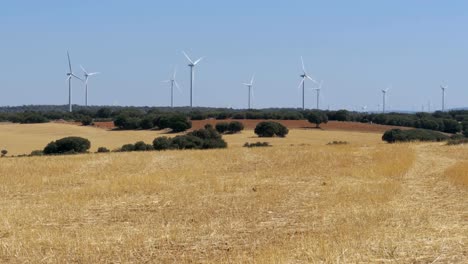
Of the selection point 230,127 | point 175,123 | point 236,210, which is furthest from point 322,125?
point 236,210

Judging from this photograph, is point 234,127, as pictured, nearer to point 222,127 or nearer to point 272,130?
point 222,127

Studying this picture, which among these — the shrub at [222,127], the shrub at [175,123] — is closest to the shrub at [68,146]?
the shrub at [175,123]

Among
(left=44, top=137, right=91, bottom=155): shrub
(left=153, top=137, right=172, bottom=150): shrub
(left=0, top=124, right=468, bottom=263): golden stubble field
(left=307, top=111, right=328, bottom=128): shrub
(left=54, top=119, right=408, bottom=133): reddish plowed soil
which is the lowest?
(left=44, top=137, right=91, bottom=155): shrub

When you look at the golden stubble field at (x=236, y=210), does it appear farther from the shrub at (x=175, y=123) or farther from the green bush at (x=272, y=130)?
the shrub at (x=175, y=123)

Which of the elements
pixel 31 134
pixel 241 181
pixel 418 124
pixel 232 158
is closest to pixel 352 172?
pixel 241 181

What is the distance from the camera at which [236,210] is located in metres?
16.6

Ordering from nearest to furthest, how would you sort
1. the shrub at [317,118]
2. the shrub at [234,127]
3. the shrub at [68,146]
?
the shrub at [68,146] → the shrub at [234,127] → the shrub at [317,118]

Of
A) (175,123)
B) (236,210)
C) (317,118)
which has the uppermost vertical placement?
(317,118)

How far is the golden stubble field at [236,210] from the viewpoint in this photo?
11.3 meters

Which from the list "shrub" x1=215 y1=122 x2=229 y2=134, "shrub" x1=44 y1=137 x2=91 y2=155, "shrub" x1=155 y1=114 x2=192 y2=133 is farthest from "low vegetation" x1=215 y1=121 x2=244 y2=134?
"shrub" x1=44 y1=137 x2=91 y2=155

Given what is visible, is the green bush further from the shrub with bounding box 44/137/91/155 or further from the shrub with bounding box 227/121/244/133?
the shrub with bounding box 44/137/91/155

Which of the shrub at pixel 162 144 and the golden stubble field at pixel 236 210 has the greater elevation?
the golden stubble field at pixel 236 210

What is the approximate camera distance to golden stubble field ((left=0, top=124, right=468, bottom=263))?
37.2 feet

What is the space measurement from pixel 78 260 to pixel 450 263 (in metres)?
5.62
